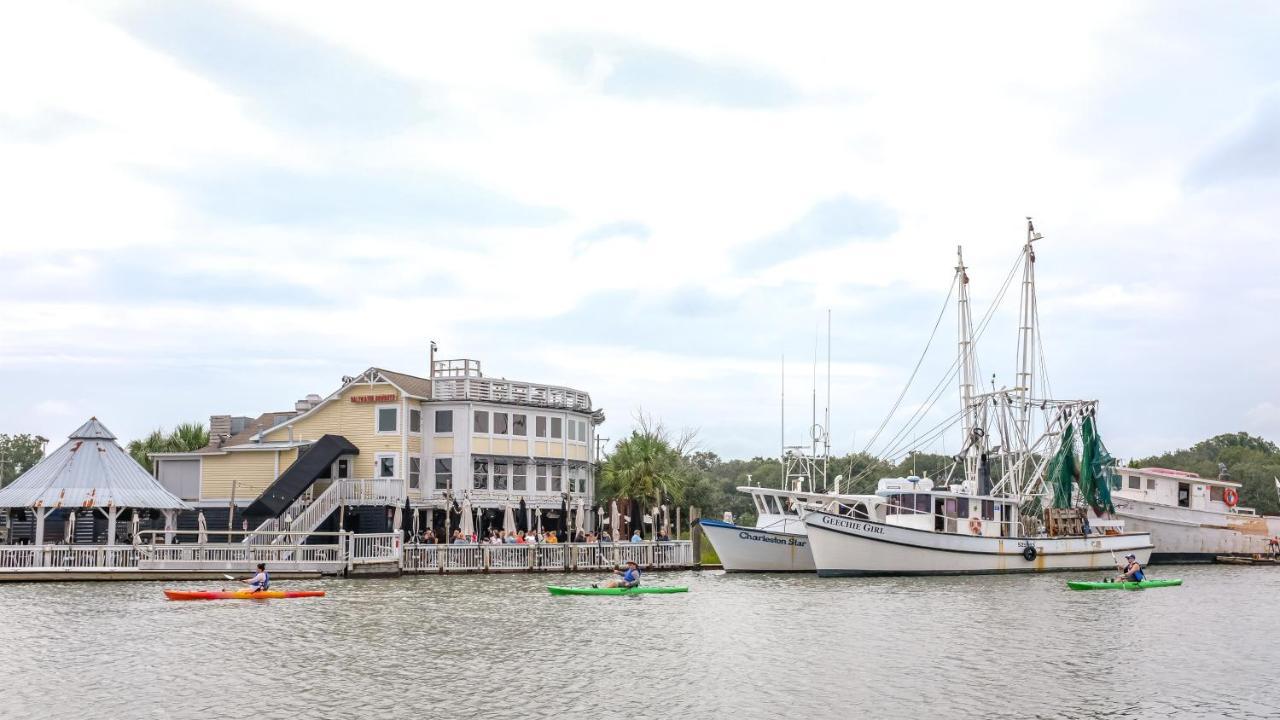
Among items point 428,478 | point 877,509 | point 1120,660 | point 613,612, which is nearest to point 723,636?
point 613,612

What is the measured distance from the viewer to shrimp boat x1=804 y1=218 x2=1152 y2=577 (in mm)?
53781

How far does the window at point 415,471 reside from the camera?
63.6 metres

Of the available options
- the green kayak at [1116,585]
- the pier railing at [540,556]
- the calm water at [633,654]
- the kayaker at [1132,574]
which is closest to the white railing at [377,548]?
the pier railing at [540,556]

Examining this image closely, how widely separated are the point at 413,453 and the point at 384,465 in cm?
158

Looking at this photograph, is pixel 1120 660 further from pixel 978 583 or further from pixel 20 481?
pixel 20 481

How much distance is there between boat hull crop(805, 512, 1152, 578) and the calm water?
5394 millimetres

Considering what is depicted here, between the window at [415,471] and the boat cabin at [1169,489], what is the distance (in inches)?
1601

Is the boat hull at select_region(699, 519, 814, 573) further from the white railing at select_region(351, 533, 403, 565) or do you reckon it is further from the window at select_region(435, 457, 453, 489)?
the window at select_region(435, 457, 453, 489)

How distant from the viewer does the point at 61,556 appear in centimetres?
4781

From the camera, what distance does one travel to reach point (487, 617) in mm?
38531

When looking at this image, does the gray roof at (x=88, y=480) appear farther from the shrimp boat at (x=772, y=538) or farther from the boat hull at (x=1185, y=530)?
the boat hull at (x=1185, y=530)

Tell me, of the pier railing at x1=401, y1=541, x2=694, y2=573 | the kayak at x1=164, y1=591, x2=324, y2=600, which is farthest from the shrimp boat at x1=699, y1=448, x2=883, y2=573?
the kayak at x1=164, y1=591, x2=324, y2=600

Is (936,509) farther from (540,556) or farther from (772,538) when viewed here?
(540,556)

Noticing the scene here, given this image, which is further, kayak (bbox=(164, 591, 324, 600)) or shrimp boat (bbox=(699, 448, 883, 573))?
shrimp boat (bbox=(699, 448, 883, 573))
